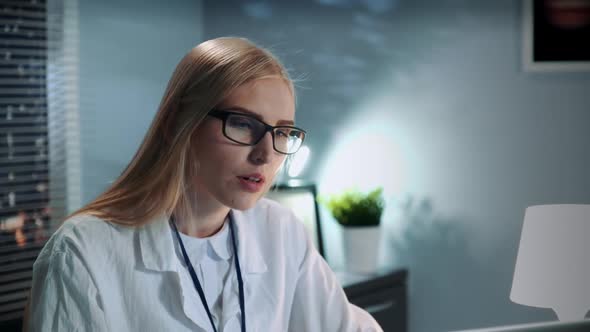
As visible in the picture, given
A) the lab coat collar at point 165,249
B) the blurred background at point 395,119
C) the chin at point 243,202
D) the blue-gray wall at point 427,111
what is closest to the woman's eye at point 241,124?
the chin at point 243,202

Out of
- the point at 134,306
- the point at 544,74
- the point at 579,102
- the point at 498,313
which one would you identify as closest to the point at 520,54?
the point at 544,74

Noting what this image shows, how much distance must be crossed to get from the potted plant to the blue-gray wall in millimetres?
132

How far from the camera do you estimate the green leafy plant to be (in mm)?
2592

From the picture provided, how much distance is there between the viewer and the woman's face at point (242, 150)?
1.10 meters

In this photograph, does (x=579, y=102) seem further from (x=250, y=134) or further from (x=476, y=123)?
(x=250, y=134)

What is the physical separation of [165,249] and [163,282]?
0.05 meters

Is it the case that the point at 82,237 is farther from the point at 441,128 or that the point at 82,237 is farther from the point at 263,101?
the point at 441,128

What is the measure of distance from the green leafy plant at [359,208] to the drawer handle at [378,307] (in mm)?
289

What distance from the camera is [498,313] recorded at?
2.46 metres

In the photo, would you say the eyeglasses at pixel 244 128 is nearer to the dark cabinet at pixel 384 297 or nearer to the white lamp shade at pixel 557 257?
the white lamp shade at pixel 557 257

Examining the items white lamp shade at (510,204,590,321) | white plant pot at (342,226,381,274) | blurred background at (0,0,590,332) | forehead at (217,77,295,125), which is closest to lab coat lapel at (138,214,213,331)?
forehead at (217,77,295,125)

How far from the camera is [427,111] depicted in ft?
8.54

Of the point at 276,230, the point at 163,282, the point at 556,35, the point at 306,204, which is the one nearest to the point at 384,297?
the point at 306,204

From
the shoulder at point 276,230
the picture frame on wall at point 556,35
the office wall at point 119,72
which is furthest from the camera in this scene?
the office wall at point 119,72
